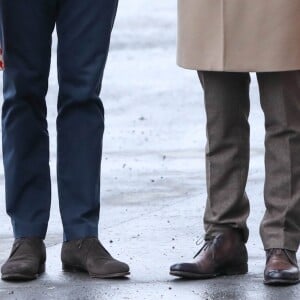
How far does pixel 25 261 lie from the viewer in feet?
17.4

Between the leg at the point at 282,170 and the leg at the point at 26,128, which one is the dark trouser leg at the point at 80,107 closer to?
the leg at the point at 26,128

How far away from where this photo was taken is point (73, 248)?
541cm

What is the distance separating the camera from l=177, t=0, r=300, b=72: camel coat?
5.20 m

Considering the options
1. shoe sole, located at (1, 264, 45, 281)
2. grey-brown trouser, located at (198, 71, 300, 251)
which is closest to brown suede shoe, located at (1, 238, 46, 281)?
shoe sole, located at (1, 264, 45, 281)

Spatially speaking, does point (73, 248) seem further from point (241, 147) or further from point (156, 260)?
point (241, 147)

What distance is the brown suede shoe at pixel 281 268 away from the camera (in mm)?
5164

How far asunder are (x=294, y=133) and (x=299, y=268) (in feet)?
1.97

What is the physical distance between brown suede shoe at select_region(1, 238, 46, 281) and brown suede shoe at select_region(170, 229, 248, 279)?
1.87 ft

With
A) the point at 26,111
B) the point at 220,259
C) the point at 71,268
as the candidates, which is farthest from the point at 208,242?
the point at 26,111

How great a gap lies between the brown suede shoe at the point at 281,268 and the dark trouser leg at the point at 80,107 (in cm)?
76

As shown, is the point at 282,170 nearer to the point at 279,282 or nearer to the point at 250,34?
the point at 279,282

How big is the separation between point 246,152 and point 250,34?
505mm

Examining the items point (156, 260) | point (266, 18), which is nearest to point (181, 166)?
point (156, 260)

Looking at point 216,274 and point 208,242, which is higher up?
point 208,242
